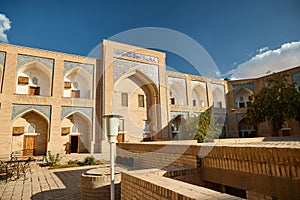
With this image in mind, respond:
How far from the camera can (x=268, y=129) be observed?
64.7 ft

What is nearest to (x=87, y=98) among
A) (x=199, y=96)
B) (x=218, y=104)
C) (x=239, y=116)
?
(x=199, y=96)

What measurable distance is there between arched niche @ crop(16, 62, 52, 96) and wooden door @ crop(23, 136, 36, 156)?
312 centimetres

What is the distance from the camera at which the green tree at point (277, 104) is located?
15.2m

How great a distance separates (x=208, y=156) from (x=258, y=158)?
3.59 ft

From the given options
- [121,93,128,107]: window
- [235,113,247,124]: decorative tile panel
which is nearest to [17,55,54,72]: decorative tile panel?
[121,93,128,107]: window

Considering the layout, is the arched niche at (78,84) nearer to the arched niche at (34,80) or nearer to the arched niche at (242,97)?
the arched niche at (34,80)

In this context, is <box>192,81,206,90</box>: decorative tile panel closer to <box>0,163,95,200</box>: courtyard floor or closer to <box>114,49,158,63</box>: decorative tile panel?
<box>114,49,158,63</box>: decorative tile panel

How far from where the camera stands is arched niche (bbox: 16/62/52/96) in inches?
544

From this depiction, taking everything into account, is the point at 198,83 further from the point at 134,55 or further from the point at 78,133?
the point at 78,133

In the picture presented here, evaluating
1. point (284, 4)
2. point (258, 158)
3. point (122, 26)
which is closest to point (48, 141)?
point (122, 26)

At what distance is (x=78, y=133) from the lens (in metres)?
14.9

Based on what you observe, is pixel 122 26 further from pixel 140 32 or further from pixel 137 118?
pixel 137 118

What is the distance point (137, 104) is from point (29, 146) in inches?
324

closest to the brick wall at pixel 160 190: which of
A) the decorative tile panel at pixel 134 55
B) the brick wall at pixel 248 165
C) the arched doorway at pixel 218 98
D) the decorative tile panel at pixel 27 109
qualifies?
the brick wall at pixel 248 165
